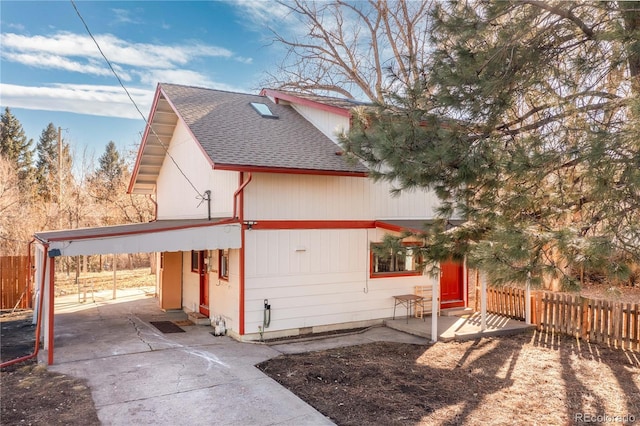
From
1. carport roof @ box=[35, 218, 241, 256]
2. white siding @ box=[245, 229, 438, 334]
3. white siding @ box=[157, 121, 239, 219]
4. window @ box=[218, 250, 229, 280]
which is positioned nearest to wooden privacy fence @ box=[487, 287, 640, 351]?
white siding @ box=[245, 229, 438, 334]

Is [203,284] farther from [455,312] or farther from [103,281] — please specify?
[103,281]

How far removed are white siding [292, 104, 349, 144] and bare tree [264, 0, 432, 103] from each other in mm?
8283

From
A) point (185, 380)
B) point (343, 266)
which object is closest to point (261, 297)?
point (343, 266)

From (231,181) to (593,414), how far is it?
7.77m

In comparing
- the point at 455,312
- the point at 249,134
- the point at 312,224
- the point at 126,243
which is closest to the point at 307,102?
the point at 249,134

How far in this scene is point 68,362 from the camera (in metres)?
7.42

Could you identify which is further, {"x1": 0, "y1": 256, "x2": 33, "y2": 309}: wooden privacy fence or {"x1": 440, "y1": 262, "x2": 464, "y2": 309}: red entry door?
{"x1": 0, "y1": 256, "x2": 33, "y2": 309}: wooden privacy fence

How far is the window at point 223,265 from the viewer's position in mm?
10039

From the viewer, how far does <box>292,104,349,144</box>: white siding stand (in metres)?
11.5

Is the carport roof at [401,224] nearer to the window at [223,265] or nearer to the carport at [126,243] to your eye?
the carport at [126,243]

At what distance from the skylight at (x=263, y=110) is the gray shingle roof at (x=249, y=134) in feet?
0.49

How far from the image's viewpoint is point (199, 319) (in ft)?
36.3

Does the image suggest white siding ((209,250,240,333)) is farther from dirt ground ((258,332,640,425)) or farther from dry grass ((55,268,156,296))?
dry grass ((55,268,156,296))

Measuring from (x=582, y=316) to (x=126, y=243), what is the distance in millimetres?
10059
